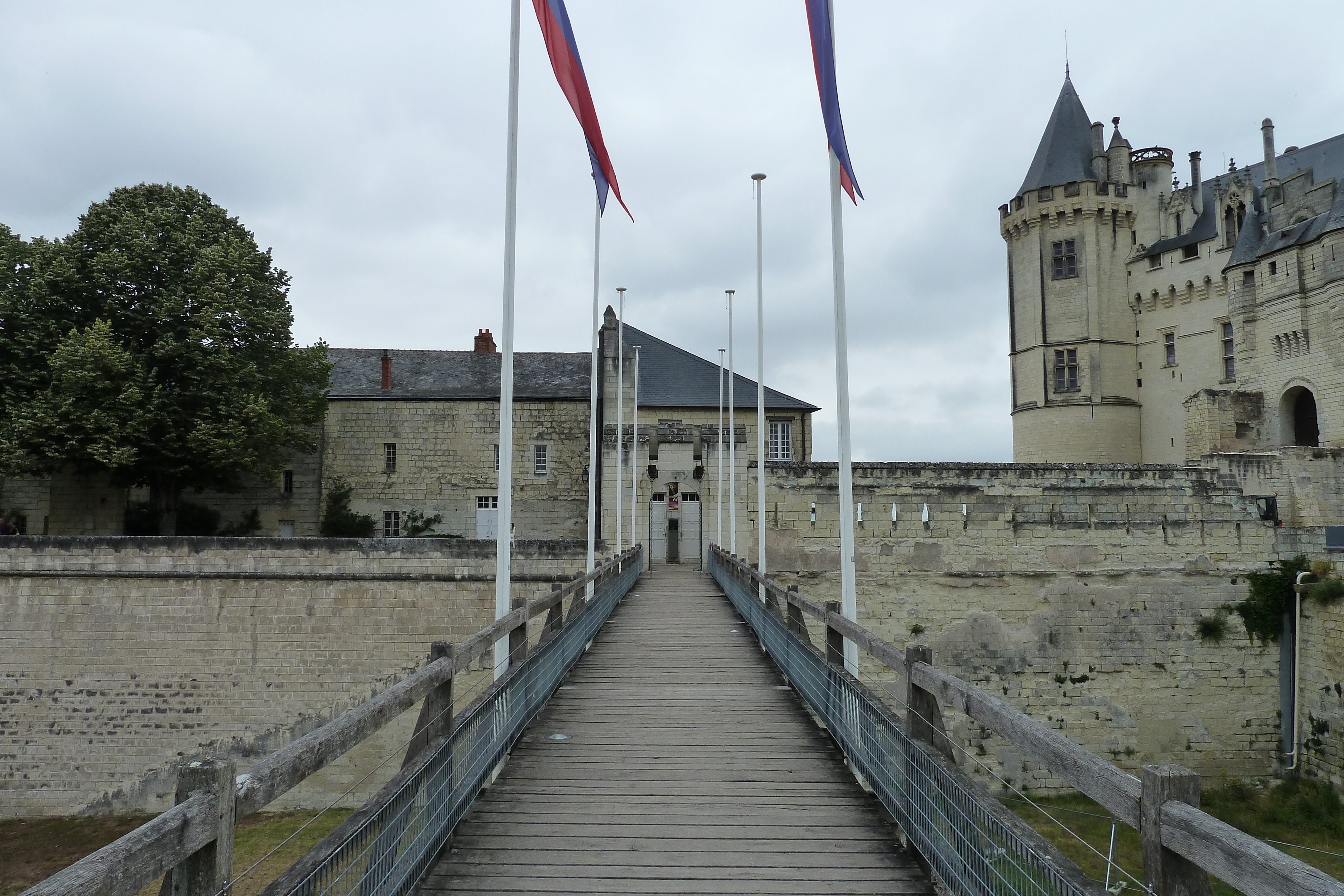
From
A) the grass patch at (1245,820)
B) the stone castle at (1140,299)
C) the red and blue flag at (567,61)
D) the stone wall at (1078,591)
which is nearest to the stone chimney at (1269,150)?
the stone castle at (1140,299)

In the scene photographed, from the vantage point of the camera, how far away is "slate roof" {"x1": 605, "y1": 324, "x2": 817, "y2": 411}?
94.7 feet

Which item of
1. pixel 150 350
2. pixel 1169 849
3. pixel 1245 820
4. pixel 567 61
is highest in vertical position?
pixel 567 61

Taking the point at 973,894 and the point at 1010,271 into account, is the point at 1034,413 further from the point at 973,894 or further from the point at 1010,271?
the point at 973,894

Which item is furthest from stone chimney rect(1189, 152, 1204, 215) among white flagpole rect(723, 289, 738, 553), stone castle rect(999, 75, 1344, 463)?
white flagpole rect(723, 289, 738, 553)

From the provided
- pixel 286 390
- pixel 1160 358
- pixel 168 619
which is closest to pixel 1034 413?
pixel 1160 358

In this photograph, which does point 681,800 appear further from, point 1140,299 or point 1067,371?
point 1140,299

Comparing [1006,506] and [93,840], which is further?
[1006,506]

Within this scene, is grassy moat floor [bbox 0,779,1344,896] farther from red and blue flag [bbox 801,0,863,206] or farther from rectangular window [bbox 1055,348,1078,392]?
rectangular window [bbox 1055,348,1078,392]

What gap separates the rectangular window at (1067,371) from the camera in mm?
32875

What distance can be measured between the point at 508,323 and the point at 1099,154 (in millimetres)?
33317

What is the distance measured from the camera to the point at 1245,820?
1633 cm

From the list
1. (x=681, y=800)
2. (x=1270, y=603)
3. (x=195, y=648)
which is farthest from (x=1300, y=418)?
(x=195, y=648)

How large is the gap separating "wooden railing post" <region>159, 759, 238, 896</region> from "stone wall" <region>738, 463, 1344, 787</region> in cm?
1682

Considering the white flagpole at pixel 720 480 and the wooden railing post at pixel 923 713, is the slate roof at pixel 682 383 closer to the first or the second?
the white flagpole at pixel 720 480
